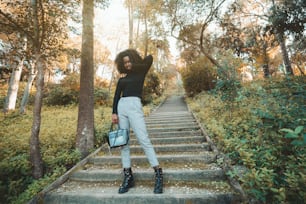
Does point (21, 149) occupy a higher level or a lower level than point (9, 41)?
lower

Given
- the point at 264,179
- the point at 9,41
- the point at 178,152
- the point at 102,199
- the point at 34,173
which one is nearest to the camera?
the point at 264,179

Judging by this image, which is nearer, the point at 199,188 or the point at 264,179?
the point at 264,179

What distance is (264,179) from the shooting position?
1.99 metres

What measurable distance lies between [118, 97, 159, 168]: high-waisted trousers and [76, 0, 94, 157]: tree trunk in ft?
5.79

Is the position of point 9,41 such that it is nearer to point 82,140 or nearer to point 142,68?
point 82,140

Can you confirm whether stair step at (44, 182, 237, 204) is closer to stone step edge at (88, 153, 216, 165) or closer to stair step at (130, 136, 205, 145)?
stone step edge at (88, 153, 216, 165)

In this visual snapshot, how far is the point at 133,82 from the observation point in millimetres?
2809

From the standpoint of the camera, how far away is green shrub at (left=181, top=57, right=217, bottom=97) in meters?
14.3

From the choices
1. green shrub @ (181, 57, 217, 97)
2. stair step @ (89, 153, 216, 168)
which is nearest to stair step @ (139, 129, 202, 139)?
stair step @ (89, 153, 216, 168)

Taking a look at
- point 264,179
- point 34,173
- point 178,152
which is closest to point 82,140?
point 34,173

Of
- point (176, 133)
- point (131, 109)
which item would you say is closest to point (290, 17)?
point (176, 133)

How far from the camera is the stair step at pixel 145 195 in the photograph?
2.33 meters

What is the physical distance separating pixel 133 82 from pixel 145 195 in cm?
166

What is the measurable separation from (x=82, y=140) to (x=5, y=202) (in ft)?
5.30
